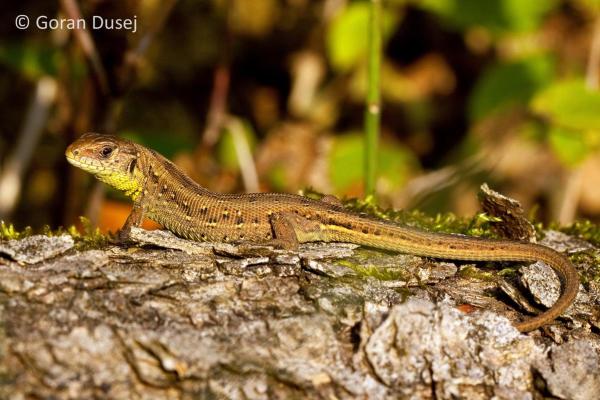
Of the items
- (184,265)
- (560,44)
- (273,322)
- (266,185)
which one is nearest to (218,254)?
(184,265)

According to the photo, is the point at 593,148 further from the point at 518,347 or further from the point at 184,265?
the point at 184,265

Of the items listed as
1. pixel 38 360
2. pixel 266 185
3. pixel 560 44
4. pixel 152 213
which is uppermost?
pixel 560 44

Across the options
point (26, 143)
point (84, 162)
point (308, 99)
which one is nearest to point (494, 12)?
point (308, 99)

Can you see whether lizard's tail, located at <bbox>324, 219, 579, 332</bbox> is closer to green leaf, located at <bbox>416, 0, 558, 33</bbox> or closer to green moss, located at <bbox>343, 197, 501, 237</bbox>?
green moss, located at <bbox>343, 197, 501, 237</bbox>

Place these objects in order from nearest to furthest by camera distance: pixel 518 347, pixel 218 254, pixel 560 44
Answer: pixel 518 347 < pixel 218 254 < pixel 560 44

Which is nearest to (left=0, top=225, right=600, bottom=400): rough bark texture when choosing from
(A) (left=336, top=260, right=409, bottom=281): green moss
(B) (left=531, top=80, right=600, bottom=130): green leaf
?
(A) (left=336, top=260, right=409, bottom=281): green moss

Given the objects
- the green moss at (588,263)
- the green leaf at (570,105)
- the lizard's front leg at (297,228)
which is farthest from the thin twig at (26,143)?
the green moss at (588,263)
